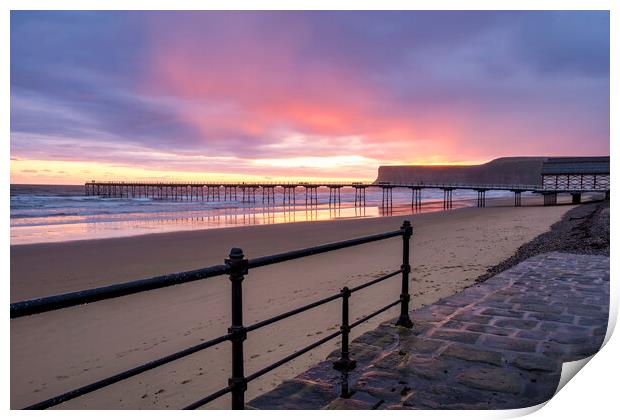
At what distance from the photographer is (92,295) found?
72.7 inches

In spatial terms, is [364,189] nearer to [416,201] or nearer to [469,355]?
[416,201]

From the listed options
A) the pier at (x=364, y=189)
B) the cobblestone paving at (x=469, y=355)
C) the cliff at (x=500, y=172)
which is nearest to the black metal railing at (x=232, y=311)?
the cobblestone paving at (x=469, y=355)

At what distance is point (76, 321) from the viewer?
7582 mm

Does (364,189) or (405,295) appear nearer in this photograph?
(405,295)

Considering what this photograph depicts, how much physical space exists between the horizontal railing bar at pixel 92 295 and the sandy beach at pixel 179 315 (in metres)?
2.95

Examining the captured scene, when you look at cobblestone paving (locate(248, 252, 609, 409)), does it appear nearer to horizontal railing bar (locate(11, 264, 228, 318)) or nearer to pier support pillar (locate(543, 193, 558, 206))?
horizontal railing bar (locate(11, 264, 228, 318))

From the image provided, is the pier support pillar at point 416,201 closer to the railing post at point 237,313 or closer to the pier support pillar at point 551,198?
the pier support pillar at point 551,198

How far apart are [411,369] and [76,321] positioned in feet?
20.9

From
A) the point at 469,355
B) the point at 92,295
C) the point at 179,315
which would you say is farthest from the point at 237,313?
the point at 179,315

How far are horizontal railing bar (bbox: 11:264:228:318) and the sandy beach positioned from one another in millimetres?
2953

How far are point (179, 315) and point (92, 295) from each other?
6.17 metres

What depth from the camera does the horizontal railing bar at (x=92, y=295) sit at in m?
1.67
